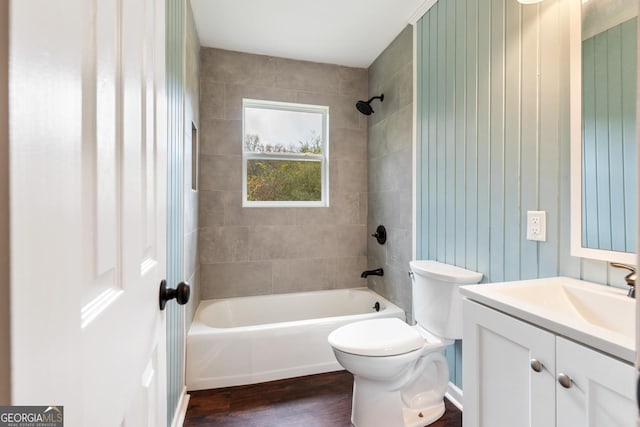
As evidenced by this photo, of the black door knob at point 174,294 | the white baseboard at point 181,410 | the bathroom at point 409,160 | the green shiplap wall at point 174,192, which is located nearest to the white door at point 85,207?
the black door knob at point 174,294

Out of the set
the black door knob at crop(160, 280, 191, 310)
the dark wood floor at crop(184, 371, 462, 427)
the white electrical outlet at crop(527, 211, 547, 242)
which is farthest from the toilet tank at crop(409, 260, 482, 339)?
the black door knob at crop(160, 280, 191, 310)

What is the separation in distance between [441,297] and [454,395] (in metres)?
0.69

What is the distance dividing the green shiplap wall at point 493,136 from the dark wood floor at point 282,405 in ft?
2.30

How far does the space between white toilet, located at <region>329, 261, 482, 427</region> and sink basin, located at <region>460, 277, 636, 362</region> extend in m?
0.45

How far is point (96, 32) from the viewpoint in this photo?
15.8 inches

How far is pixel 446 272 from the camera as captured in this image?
1594 millimetres

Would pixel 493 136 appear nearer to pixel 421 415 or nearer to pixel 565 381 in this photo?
pixel 565 381

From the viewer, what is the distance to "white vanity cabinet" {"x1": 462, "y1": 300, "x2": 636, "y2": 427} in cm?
65

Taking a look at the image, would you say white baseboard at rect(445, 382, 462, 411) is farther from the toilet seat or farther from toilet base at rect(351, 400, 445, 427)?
the toilet seat

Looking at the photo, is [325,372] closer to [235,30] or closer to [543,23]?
[543,23]

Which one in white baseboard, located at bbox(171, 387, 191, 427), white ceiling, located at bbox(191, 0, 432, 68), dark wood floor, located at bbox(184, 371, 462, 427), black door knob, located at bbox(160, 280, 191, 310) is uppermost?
white ceiling, located at bbox(191, 0, 432, 68)

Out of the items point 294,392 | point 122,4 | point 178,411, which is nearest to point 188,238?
point 178,411

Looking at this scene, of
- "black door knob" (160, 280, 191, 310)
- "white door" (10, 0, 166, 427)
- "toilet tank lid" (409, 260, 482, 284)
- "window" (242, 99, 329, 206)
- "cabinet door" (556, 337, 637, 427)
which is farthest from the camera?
"window" (242, 99, 329, 206)

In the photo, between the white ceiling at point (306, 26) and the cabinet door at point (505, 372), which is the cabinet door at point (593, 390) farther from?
the white ceiling at point (306, 26)
